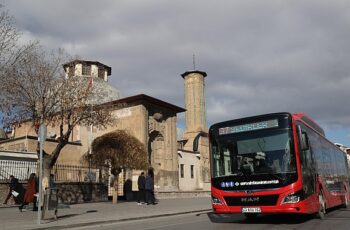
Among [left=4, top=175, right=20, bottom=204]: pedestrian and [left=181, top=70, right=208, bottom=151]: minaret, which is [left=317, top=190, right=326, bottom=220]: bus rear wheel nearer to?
[left=4, top=175, right=20, bottom=204]: pedestrian

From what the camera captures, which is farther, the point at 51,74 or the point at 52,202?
the point at 51,74

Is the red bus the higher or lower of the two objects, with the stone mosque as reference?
lower

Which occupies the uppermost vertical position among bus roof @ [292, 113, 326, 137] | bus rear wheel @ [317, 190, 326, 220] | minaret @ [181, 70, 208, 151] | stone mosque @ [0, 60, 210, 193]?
minaret @ [181, 70, 208, 151]

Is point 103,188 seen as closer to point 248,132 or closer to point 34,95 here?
point 34,95

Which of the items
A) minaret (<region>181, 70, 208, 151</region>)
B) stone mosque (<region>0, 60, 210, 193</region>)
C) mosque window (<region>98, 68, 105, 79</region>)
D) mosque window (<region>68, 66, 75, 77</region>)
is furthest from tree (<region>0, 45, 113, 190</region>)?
minaret (<region>181, 70, 208, 151</region>)

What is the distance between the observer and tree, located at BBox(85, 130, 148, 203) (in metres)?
26.8

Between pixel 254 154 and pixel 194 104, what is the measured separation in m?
54.1

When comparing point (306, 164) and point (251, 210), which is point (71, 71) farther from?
point (306, 164)

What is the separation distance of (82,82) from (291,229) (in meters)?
14.4

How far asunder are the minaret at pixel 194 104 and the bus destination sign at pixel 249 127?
48.7m

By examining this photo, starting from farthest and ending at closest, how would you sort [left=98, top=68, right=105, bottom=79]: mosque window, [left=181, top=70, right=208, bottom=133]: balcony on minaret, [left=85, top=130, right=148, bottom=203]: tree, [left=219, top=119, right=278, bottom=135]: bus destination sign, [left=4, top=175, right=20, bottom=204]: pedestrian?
[left=181, top=70, right=208, bottom=133]: balcony on minaret, [left=98, top=68, right=105, bottom=79]: mosque window, [left=85, top=130, right=148, bottom=203]: tree, [left=4, top=175, right=20, bottom=204]: pedestrian, [left=219, top=119, right=278, bottom=135]: bus destination sign

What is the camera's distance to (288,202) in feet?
36.9

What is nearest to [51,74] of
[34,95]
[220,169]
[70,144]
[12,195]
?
[34,95]

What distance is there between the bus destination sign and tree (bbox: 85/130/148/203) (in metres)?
14.7
